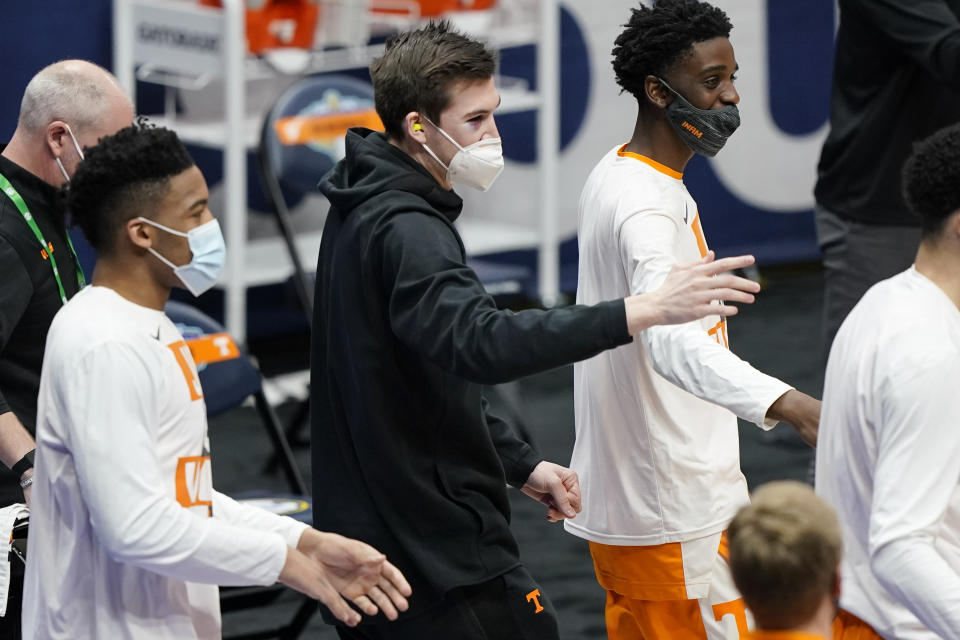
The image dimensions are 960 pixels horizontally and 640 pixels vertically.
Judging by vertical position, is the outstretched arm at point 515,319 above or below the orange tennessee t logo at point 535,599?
above

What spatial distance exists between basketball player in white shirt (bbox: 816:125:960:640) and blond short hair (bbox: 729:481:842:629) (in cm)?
35

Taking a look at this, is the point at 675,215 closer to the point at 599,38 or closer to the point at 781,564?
the point at 781,564

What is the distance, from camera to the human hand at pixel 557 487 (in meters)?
3.00

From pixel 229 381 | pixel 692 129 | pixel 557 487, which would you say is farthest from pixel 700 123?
pixel 229 381

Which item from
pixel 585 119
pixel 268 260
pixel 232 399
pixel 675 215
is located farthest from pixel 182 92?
pixel 675 215

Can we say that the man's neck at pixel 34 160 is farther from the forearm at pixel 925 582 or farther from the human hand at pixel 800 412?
the forearm at pixel 925 582

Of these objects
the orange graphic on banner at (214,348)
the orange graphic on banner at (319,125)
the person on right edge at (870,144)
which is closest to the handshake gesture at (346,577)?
the orange graphic on banner at (214,348)

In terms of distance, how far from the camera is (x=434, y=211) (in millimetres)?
2637

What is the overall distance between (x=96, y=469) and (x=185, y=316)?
2491 millimetres

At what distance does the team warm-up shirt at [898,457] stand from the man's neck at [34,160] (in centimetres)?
167

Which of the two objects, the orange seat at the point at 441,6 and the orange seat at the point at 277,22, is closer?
the orange seat at the point at 277,22

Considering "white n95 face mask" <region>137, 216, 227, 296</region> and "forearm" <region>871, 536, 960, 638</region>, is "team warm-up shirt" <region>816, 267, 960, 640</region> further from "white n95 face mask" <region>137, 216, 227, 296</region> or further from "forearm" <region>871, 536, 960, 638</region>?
"white n95 face mask" <region>137, 216, 227, 296</region>

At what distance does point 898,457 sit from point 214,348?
273cm

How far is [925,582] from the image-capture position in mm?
2238
